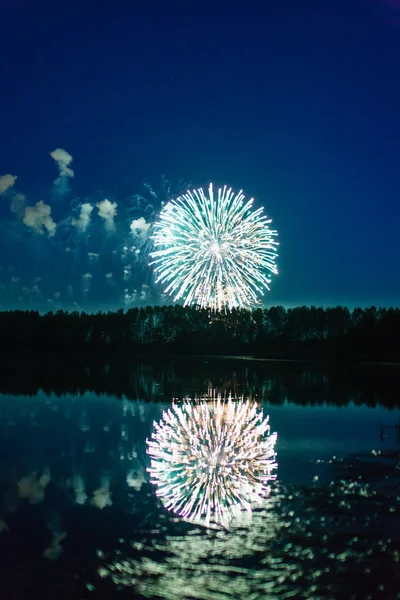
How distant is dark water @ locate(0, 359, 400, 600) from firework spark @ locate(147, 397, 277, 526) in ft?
1.54

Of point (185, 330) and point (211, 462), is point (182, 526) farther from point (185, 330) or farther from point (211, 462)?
point (185, 330)

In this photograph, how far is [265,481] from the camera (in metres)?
18.5

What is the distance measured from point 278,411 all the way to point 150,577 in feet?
89.1

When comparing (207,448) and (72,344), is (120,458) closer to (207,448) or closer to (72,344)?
(207,448)

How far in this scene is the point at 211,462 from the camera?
20984 millimetres

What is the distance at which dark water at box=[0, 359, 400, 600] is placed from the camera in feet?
35.8

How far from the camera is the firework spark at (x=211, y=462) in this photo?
15859 mm

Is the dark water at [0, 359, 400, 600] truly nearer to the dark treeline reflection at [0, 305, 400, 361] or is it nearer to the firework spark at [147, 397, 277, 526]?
the firework spark at [147, 397, 277, 526]

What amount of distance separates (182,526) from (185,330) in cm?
15429

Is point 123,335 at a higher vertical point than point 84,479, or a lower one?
higher

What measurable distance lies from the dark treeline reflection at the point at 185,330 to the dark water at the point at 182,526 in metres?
107

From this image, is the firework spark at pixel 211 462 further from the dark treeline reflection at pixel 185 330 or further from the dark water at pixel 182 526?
the dark treeline reflection at pixel 185 330

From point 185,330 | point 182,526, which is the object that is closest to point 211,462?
point 182,526

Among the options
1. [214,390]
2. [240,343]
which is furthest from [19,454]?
[240,343]
